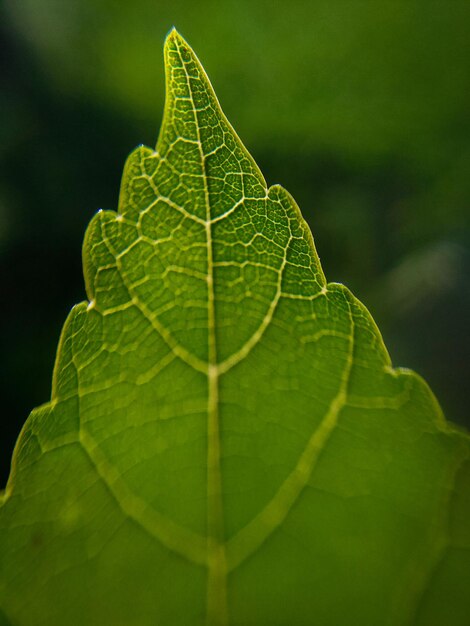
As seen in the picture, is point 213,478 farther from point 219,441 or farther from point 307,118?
point 307,118

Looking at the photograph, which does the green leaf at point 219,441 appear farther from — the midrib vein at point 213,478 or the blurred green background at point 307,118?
the blurred green background at point 307,118

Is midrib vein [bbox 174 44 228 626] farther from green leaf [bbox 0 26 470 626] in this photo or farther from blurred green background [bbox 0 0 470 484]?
blurred green background [bbox 0 0 470 484]

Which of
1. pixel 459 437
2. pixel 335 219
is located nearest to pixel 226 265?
pixel 459 437

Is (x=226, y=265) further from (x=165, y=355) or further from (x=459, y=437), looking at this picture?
(x=459, y=437)

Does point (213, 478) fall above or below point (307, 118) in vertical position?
below

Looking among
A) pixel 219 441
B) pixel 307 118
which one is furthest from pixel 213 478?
pixel 307 118

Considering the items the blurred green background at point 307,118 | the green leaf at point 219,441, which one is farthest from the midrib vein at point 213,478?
the blurred green background at point 307,118

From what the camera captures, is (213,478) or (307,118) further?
(307,118)
